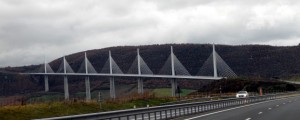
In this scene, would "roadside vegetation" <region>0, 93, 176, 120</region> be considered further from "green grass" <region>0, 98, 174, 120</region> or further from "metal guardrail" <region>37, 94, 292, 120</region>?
"metal guardrail" <region>37, 94, 292, 120</region>

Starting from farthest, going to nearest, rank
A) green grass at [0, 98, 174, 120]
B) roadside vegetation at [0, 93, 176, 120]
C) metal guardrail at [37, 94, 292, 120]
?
roadside vegetation at [0, 93, 176, 120]
green grass at [0, 98, 174, 120]
metal guardrail at [37, 94, 292, 120]

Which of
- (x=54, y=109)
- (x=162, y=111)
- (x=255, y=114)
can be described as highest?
(x=162, y=111)

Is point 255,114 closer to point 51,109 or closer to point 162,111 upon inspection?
point 162,111

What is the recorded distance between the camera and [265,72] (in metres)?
193

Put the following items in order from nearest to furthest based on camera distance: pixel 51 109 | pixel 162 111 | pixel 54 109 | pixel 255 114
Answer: pixel 162 111 < pixel 255 114 < pixel 51 109 < pixel 54 109

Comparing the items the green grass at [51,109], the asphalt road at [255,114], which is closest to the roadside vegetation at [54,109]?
the green grass at [51,109]

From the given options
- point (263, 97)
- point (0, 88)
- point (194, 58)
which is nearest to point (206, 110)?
point (263, 97)

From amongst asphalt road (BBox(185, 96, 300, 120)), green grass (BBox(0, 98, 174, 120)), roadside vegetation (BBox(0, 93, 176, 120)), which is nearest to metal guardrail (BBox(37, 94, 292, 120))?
asphalt road (BBox(185, 96, 300, 120))

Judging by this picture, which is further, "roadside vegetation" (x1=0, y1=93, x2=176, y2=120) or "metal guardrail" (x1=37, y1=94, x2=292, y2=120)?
"roadside vegetation" (x1=0, y1=93, x2=176, y2=120)

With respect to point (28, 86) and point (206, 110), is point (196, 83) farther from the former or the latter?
point (206, 110)

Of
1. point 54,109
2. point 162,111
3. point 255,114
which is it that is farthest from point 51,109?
point 255,114

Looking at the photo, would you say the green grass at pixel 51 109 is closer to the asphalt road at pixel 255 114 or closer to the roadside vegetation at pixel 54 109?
the roadside vegetation at pixel 54 109

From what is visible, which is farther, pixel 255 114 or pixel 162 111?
pixel 255 114

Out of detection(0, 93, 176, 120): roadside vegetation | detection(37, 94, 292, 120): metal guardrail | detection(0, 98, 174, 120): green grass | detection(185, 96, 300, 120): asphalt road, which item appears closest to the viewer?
detection(37, 94, 292, 120): metal guardrail
